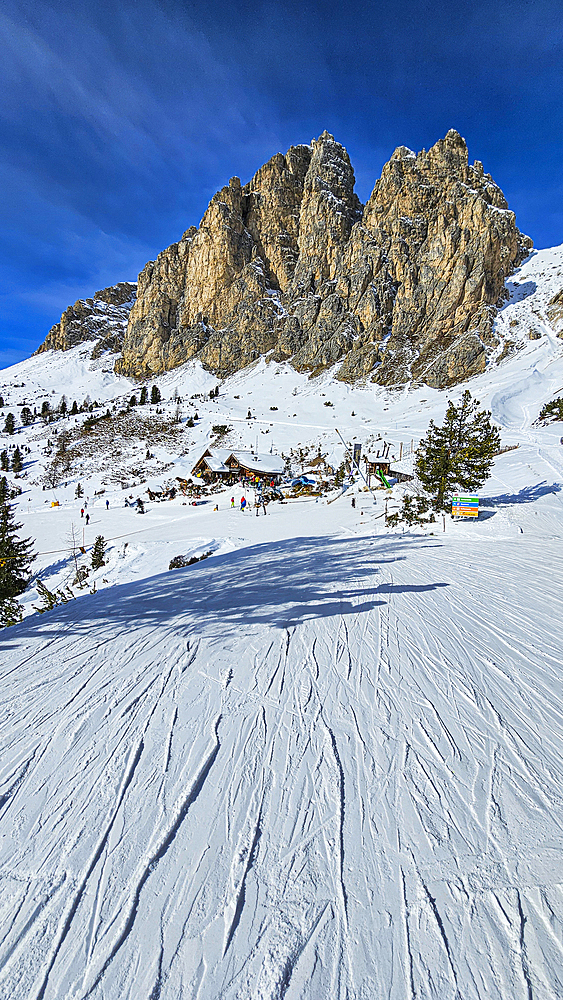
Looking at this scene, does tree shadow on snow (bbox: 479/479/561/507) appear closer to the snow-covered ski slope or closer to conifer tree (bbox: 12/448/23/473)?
the snow-covered ski slope

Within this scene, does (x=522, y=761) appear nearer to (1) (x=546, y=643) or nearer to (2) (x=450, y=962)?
(2) (x=450, y=962)

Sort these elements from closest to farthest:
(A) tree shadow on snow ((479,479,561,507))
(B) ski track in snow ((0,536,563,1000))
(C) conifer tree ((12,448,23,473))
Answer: (B) ski track in snow ((0,536,563,1000)) → (A) tree shadow on snow ((479,479,561,507)) → (C) conifer tree ((12,448,23,473))

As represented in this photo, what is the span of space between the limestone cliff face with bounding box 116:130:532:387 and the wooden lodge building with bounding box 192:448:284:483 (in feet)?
122

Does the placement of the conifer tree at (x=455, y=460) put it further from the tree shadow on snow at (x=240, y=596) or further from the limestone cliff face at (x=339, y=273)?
the limestone cliff face at (x=339, y=273)

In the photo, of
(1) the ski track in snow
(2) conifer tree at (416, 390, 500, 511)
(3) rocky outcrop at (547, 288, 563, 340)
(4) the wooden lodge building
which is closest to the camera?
(1) the ski track in snow

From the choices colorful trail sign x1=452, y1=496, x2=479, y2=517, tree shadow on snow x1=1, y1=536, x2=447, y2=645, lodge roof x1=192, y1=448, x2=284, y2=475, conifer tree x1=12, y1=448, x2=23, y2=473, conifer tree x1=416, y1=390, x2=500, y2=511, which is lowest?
tree shadow on snow x1=1, y1=536, x2=447, y2=645

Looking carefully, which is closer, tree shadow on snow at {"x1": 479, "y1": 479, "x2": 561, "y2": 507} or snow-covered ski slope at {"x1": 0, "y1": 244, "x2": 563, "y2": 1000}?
snow-covered ski slope at {"x1": 0, "y1": 244, "x2": 563, "y2": 1000}

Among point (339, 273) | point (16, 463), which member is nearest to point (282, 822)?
point (16, 463)

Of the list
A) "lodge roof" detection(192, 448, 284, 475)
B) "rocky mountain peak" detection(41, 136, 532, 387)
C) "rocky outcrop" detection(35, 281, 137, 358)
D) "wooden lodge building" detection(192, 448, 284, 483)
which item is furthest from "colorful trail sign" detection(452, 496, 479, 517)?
"rocky outcrop" detection(35, 281, 137, 358)

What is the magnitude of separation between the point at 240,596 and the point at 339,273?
321 feet

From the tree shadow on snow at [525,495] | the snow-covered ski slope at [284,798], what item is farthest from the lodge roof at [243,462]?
the snow-covered ski slope at [284,798]

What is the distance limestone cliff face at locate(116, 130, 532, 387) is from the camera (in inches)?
2718

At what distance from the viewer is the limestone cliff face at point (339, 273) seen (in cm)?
6904

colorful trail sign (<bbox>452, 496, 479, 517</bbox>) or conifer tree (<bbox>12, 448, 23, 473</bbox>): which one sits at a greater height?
conifer tree (<bbox>12, 448, 23, 473</bbox>)
